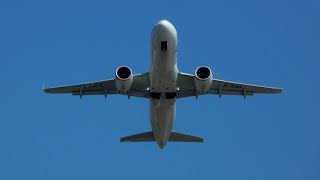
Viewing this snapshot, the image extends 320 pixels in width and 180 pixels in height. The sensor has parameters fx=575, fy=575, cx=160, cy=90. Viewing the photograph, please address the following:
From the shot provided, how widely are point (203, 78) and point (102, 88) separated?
794 centimetres

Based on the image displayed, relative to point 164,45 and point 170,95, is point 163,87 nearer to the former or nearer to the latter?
point 170,95

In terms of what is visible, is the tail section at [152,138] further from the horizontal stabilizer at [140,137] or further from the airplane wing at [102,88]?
the airplane wing at [102,88]

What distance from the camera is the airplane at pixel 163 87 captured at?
116 ft

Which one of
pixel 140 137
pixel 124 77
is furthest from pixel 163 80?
pixel 140 137

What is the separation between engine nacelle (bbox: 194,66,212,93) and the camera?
1449 inches

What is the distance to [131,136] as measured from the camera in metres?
43.6

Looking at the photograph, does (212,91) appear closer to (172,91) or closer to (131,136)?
(172,91)

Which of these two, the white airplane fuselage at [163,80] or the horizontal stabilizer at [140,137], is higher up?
the white airplane fuselage at [163,80]

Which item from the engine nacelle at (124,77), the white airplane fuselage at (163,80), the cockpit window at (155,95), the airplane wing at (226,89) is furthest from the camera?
the airplane wing at (226,89)

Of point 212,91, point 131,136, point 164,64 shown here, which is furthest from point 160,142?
point 164,64

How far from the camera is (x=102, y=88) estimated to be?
134 feet

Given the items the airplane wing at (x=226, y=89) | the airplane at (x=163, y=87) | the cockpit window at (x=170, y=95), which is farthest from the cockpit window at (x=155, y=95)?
the airplane wing at (x=226, y=89)

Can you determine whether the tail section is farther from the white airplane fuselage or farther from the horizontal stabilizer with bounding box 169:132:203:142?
the white airplane fuselage

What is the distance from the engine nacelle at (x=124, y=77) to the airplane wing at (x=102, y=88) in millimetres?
2064
